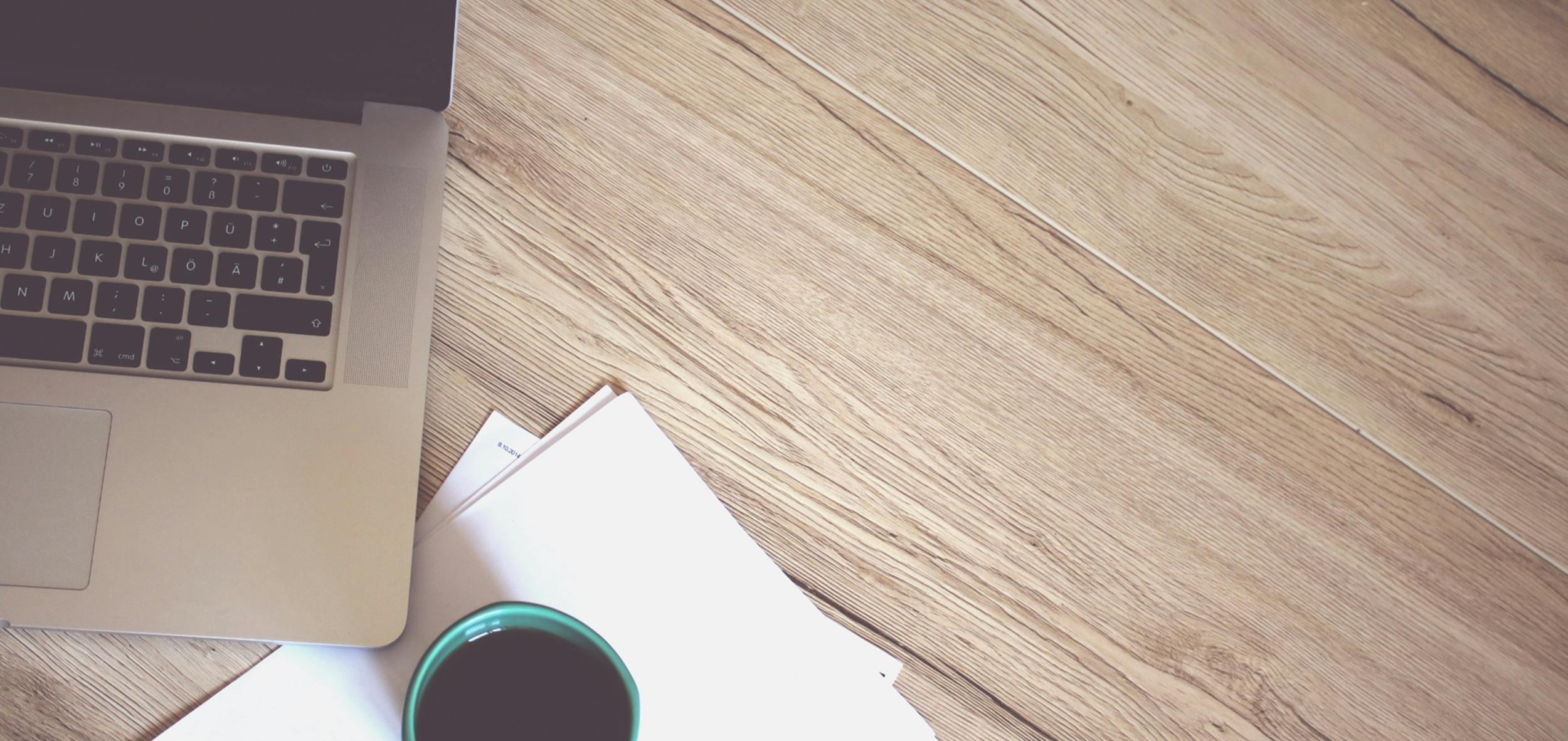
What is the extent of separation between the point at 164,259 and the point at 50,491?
135 mm

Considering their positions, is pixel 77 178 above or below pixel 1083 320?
below

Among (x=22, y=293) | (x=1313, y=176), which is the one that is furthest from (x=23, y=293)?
(x=1313, y=176)

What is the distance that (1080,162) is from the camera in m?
0.67

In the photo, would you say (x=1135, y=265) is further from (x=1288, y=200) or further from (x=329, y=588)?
(x=329, y=588)

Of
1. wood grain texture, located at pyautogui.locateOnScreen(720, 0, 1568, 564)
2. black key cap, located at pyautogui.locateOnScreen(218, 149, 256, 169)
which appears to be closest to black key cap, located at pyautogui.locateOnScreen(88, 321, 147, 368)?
black key cap, located at pyautogui.locateOnScreen(218, 149, 256, 169)

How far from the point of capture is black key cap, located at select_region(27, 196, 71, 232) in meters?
0.53

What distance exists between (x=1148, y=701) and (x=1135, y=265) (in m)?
0.29

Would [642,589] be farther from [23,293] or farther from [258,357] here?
[23,293]

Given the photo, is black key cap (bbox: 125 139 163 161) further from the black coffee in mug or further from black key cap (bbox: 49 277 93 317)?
the black coffee in mug

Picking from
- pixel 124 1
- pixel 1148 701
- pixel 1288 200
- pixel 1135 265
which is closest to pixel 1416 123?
pixel 1288 200

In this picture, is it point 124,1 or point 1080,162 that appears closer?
point 124,1

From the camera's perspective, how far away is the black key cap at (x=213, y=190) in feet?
1.78

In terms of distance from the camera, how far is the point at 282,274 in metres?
0.54

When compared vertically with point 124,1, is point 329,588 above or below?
below
